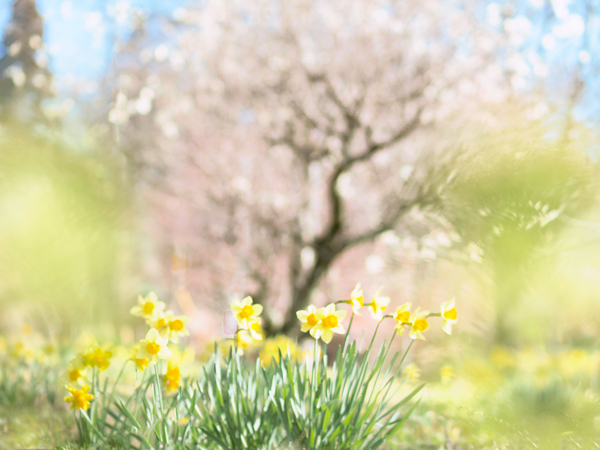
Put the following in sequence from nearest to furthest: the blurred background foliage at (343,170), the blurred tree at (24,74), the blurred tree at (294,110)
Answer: the blurred background foliage at (343,170), the blurred tree at (24,74), the blurred tree at (294,110)

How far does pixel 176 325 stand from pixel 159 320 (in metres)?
0.07

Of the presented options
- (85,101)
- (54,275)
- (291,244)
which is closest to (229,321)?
(291,244)

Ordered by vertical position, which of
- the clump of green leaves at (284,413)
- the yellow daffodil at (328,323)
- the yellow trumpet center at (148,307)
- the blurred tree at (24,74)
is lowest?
the clump of green leaves at (284,413)

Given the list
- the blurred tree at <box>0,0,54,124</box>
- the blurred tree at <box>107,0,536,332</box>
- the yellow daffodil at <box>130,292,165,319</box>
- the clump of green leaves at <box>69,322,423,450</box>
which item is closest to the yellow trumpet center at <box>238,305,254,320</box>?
the clump of green leaves at <box>69,322,423,450</box>

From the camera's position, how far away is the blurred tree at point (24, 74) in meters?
5.21

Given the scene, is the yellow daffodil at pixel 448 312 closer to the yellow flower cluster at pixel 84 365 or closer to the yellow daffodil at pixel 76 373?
the yellow flower cluster at pixel 84 365

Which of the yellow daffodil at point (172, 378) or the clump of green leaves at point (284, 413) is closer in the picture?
the clump of green leaves at point (284, 413)

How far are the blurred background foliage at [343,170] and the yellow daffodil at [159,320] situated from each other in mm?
919

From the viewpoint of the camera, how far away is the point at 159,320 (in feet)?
5.48

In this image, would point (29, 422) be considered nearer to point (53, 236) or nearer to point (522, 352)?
point (53, 236)

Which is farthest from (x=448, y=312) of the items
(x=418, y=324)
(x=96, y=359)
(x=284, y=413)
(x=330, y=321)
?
(x=96, y=359)

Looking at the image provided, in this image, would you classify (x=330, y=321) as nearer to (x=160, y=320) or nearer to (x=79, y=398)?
(x=160, y=320)

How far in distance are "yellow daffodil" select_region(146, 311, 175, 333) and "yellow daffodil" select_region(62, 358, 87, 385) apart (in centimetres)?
34

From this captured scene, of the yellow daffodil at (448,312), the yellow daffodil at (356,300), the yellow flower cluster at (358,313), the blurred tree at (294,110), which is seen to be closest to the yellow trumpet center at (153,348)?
the yellow flower cluster at (358,313)
